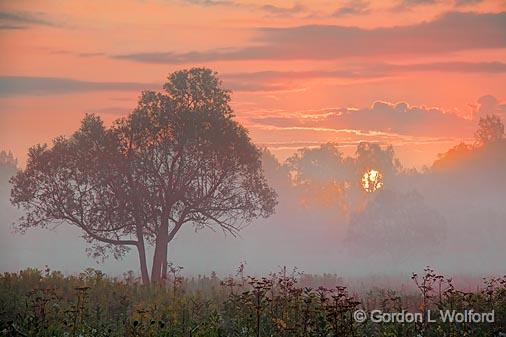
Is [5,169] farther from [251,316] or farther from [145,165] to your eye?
[251,316]

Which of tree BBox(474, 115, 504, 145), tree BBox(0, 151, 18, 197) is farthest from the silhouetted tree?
tree BBox(0, 151, 18, 197)

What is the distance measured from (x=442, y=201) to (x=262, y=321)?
324 ft

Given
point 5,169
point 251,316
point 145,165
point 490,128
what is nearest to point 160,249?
point 145,165

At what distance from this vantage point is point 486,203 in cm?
10669

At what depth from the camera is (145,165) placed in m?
37.4

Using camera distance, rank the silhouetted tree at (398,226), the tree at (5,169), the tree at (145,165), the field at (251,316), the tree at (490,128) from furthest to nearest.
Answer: the tree at (5,169) → the tree at (490,128) → the silhouetted tree at (398,226) → the tree at (145,165) → the field at (251,316)

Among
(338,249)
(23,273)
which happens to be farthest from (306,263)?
(23,273)

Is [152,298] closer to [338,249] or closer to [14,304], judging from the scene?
[14,304]

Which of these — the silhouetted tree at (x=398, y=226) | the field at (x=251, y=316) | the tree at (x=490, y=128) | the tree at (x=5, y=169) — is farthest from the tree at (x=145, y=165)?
the tree at (x=5, y=169)

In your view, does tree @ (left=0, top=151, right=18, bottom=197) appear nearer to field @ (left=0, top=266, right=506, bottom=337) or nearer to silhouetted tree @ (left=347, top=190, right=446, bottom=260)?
silhouetted tree @ (left=347, top=190, right=446, bottom=260)

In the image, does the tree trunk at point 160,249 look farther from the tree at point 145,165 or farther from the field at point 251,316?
the field at point 251,316

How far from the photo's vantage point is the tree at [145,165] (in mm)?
37250

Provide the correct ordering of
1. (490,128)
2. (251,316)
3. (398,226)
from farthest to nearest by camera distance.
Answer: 1. (490,128)
2. (398,226)
3. (251,316)

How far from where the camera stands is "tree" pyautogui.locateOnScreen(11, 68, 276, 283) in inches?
1467
